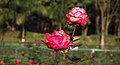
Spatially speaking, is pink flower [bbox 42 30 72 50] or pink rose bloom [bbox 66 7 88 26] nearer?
pink flower [bbox 42 30 72 50]

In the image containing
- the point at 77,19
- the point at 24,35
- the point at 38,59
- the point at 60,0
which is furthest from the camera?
the point at 24,35

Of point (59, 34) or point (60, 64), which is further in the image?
point (60, 64)

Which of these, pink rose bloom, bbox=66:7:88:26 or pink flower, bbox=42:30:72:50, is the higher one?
pink rose bloom, bbox=66:7:88:26

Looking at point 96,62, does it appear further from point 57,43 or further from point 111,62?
point 57,43

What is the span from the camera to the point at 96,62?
10.2 m

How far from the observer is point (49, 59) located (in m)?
9.84

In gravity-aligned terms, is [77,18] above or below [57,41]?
above

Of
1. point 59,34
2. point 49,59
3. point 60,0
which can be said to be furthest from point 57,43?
point 60,0

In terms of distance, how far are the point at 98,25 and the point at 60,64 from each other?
38.1 meters

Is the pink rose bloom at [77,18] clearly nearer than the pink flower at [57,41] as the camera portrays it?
No

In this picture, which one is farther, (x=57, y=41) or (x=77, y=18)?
(x=77, y=18)

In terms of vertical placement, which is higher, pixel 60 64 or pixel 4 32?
pixel 60 64

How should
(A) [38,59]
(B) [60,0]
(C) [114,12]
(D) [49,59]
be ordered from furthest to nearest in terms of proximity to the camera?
(C) [114,12]
(B) [60,0]
(D) [49,59]
(A) [38,59]

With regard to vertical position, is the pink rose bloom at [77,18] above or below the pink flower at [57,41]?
above
